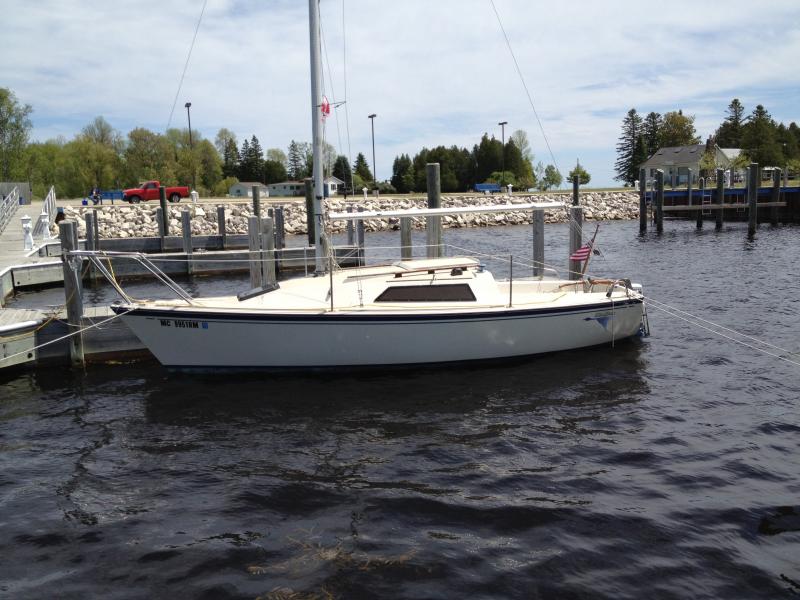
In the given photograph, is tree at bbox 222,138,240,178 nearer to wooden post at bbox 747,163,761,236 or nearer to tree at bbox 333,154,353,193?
tree at bbox 333,154,353,193

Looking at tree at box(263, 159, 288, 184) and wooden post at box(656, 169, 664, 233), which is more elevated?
tree at box(263, 159, 288, 184)

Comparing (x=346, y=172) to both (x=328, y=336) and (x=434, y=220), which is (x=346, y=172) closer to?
(x=434, y=220)

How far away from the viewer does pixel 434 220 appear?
16375 millimetres

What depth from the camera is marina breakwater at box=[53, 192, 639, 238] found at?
4006 cm

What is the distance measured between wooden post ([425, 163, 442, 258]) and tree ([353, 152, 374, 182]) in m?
75.2

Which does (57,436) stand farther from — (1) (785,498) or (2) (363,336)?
(1) (785,498)

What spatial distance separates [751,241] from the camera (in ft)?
113

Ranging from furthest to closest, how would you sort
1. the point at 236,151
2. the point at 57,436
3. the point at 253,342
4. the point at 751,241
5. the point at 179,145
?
1. the point at 236,151
2. the point at 179,145
3. the point at 751,241
4. the point at 253,342
5. the point at 57,436

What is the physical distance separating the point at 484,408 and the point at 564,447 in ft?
5.87

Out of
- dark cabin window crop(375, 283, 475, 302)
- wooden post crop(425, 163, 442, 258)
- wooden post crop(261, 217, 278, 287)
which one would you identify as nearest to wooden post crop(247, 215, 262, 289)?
wooden post crop(261, 217, 278, 287)

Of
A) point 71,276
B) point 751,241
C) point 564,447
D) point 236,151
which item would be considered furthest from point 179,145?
point 564,447

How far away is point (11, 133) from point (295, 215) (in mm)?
34027

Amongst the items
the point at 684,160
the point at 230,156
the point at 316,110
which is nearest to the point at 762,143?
the point at 684,160

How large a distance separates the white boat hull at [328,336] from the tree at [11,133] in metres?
62.7
